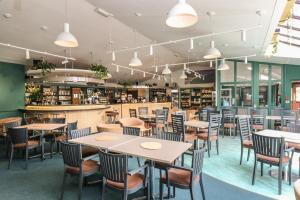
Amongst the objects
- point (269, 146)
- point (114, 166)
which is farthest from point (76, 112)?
A: point (269, 146)

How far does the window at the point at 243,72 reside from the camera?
1013 cm

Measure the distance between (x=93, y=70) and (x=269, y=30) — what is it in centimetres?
A: 661

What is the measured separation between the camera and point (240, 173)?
421 centimetres

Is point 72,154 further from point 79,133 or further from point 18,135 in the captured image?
point 18,135

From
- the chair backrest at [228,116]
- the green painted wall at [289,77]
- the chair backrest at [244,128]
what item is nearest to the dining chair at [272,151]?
the chair backrest at [244,128]

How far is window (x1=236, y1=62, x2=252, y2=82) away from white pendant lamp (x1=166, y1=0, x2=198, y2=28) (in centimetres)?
838

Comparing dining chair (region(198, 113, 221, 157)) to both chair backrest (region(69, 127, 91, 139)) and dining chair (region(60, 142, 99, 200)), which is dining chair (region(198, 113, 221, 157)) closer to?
chair backrest (region(69, 127, 91, 139))

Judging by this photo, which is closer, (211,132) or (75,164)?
(75,164)

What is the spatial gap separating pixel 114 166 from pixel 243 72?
9557mm

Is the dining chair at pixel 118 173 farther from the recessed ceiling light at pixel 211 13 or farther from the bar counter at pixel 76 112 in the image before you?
the bar counter at pixel 76 112

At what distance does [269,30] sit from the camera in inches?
222

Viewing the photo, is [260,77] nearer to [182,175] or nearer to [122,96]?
[182,175]

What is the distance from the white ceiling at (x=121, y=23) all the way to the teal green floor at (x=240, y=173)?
135 inches

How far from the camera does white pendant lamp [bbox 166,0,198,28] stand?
2.46 metres
